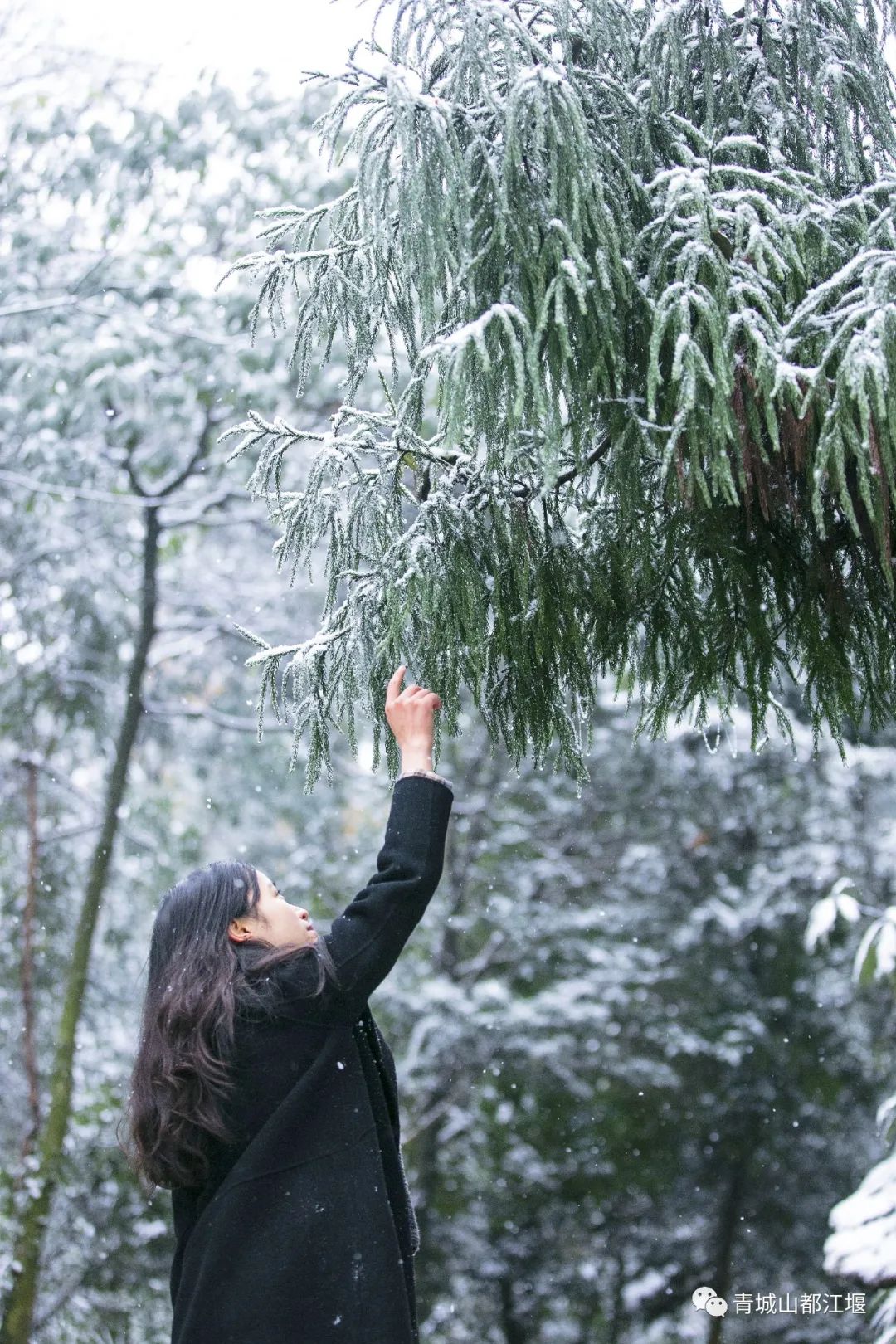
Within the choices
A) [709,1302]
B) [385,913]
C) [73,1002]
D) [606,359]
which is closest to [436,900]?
[73,1002]

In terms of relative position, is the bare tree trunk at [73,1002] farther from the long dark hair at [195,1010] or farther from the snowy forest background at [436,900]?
the long dark hair at [195,1010]

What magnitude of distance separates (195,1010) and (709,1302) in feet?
19.4

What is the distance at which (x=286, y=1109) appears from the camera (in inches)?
66.4

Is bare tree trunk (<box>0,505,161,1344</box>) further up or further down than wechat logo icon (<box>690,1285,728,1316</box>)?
further up

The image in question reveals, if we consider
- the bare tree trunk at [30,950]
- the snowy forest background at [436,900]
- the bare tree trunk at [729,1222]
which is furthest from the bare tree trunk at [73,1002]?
the bare tree trunk at [729,1222]

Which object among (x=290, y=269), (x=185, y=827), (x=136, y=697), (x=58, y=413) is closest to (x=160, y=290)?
(x=58, y=413)

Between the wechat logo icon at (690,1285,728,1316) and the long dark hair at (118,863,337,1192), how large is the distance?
5724 mm

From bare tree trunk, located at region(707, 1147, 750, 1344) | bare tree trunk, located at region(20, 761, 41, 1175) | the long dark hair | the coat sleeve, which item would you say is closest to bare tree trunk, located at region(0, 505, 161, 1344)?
bare tree trunk, located at region(20, 761, 41, 1175)

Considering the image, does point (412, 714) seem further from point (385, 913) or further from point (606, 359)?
point (606, 359)

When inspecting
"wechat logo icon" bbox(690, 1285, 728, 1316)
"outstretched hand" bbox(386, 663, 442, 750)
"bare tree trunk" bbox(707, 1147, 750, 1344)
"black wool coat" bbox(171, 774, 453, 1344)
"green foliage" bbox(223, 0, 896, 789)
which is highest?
"green foliage" bbox(223, 0, 896, 789)

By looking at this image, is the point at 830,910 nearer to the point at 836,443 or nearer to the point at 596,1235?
the point at 836,443

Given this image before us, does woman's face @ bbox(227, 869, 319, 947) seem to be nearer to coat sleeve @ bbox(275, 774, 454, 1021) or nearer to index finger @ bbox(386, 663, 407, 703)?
coat sleeve @ bbox(275, 774, 454, 1021)

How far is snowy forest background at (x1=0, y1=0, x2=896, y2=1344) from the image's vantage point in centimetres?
645

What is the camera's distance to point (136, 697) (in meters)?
6.91
